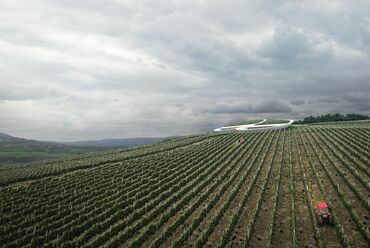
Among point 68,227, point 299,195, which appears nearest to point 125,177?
point 68,227

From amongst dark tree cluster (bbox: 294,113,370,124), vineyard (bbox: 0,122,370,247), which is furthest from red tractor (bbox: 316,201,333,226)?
dark tree cluster (bbox: 294,113,370,124)

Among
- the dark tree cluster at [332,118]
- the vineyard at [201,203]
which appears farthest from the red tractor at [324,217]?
the dark tree cluster at [332,118]

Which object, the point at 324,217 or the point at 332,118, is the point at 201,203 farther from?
the point at 332,118

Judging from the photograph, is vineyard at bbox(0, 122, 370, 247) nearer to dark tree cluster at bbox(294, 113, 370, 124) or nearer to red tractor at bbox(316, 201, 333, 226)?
red tractor at bbox(316, 201, 333, 226)

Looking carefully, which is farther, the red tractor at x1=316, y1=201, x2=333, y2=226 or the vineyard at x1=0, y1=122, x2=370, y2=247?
the red tractor at x1=316, y1=201, x2=333, y2=226

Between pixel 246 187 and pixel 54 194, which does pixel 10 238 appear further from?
pixel 246 187

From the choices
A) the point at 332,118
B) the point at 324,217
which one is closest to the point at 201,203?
the point at 324,217

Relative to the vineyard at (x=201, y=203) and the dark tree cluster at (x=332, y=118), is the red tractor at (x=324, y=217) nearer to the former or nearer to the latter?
the vineyard at (x=201, y=203)

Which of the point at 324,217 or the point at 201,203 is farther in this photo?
the point at 201,203

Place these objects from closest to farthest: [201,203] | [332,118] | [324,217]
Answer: [324,217] → [201,203] → [332,118]
